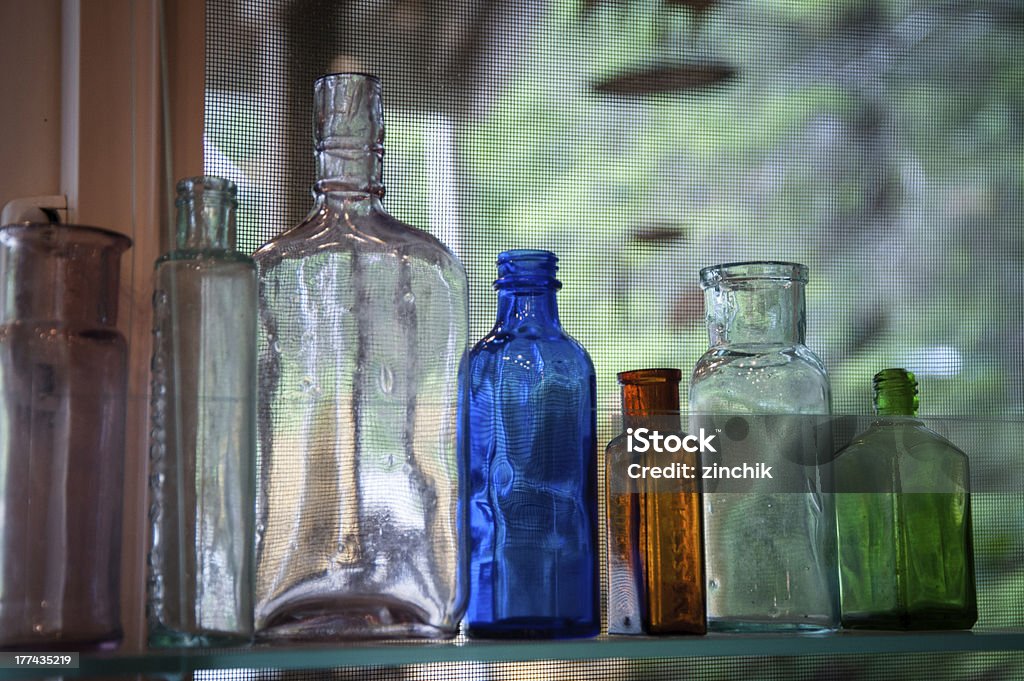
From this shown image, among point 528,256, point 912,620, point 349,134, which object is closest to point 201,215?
point 349,134

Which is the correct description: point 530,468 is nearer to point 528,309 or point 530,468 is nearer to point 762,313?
point 528,309

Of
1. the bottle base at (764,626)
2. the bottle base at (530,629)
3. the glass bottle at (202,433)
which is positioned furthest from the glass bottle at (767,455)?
the glass bottle at (202,433)

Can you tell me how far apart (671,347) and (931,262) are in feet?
0.92

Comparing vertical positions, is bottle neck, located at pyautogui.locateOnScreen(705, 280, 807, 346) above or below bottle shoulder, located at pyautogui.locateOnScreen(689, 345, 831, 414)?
above

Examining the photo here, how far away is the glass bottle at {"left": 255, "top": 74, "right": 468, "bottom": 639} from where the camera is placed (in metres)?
0.72

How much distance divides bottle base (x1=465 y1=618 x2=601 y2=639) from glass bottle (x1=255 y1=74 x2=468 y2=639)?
25mm

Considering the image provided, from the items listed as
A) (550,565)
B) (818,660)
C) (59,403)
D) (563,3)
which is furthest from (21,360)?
(818,660)

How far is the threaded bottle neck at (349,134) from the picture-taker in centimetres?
77

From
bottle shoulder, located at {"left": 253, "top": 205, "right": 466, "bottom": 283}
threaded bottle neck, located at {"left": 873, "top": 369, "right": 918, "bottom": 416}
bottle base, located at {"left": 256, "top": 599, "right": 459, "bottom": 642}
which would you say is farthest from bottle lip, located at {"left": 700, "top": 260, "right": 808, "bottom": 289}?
bottle base, located at {"left": 256, "top": 599, "right": 459, "bottom": 642}

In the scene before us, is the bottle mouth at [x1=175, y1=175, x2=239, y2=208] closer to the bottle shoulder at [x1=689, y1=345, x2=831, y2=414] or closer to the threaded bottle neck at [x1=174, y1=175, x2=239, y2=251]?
the threaded bottle neck at [x1=174, y1=175, x2=239, y2=251]

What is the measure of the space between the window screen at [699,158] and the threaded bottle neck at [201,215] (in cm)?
23

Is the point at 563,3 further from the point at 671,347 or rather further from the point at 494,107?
the point at 671,347

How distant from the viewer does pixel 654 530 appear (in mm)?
800

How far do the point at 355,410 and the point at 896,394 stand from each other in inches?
17.1
